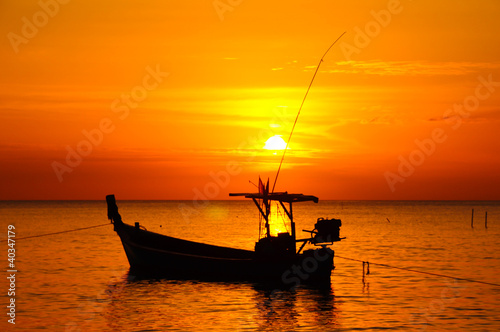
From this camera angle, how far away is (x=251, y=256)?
40438mm

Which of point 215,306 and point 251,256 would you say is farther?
point 251,256

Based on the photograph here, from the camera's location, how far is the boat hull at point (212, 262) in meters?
37.7

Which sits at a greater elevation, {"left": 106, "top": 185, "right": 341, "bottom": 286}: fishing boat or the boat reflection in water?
{"left": 106, "top": 185, "right": 341, "bottom": 286}: fishing boat

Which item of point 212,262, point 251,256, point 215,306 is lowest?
point 215,306

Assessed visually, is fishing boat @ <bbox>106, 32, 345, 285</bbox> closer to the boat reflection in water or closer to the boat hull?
the boat hull

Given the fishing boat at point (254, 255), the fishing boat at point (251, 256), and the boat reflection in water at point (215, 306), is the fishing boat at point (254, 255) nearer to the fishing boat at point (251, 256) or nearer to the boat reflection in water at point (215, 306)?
the fishing boat at point (251, 256)

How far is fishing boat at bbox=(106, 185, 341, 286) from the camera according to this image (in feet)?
120

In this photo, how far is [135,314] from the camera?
105 ft

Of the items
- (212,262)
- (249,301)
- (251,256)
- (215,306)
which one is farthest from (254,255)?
(215,306)

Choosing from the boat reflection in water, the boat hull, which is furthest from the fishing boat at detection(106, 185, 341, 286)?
the boat reflection in water

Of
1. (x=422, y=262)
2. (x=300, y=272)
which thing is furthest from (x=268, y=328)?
(x=422, y=262)

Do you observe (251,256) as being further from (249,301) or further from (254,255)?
(249,301)

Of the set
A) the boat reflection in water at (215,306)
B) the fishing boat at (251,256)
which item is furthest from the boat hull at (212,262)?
the boat reflection in water at (215,306)

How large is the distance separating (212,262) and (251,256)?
2342 mm
